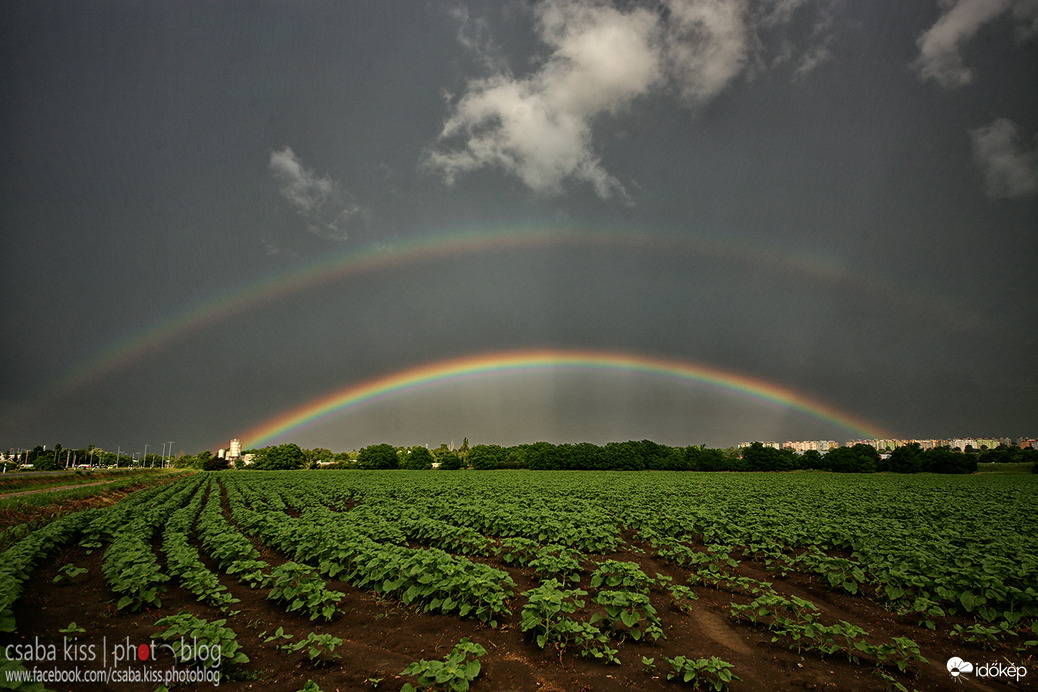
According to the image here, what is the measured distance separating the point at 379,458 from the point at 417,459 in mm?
11017

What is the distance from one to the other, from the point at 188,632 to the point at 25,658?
104 inches

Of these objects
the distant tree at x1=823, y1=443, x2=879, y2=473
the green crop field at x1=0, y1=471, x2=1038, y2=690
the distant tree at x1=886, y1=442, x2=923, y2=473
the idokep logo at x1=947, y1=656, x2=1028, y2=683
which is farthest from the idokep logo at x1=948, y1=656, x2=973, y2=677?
the distant tree at x1=886, y1=442, x2=923, y2=473

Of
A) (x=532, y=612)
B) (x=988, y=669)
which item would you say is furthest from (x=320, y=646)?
(x=988, y=669)

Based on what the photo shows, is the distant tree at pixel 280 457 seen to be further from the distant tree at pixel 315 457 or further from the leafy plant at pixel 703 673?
the leafy plant at pixel 703 673

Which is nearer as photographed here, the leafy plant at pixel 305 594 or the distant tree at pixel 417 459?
the leafy plant at pixel 305 594

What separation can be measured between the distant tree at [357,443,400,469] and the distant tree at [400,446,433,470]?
2.56 metres

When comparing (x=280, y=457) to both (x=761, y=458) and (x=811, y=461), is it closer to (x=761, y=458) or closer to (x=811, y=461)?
(x=761, y=458)

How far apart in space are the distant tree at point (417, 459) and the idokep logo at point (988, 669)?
115 metres

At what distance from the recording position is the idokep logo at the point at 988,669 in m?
6.80

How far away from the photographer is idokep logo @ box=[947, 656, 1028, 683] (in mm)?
6798

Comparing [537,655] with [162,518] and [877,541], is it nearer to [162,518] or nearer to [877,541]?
[877,541]

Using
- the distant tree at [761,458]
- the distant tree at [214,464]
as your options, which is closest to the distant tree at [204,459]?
the distant tree at [214,464]

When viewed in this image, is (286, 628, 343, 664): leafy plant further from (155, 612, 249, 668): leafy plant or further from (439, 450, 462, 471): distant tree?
(439, 450, 462, 471): distant tree

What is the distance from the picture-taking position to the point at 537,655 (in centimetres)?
706
